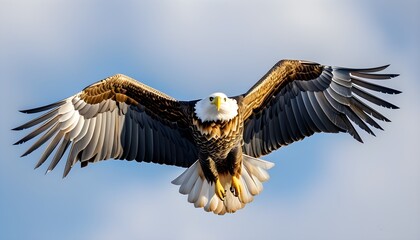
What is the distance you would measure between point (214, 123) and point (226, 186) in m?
0.97

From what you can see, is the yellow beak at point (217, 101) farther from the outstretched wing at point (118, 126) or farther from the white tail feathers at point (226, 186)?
the white tail feathers at point (226, 186)

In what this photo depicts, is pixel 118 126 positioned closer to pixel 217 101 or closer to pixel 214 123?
pixel 214 123

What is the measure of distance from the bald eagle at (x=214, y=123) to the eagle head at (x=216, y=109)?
0.01 metres

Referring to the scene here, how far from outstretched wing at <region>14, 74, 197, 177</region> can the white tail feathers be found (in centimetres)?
34

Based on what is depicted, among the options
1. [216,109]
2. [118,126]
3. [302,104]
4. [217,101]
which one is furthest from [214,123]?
[118,126]

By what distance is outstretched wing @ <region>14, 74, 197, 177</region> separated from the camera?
31.7ft

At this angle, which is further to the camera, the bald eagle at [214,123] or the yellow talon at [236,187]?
the yellow talon at [236,187]

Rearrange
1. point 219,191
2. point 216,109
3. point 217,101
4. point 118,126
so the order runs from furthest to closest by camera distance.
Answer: point 118,126 → point 219,191 → point 216,109 → point 217,101

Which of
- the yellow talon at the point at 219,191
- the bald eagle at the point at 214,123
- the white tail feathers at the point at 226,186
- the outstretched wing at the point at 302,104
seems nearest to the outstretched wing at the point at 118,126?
the bald eagle at the point at 214,123

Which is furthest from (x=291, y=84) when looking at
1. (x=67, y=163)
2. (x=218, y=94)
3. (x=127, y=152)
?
(x=67, y=163)

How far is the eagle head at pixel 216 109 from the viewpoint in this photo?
29.9 ft

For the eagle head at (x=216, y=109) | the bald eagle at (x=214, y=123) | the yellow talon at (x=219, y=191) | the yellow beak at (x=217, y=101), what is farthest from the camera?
the yellow talon at (x=219, y=191)

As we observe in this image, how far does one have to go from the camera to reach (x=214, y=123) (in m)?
9.22

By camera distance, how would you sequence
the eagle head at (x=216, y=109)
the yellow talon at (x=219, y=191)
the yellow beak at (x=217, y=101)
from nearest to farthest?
the yellow beak at (x=217, y=101) < the eagle head at (x=216, y=109) < the yellow talon at (x=219, y=191)
